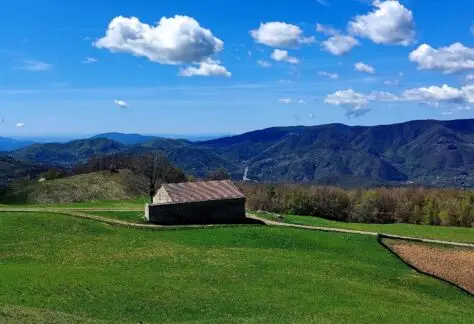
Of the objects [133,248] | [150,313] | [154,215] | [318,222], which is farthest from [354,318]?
[318,222]

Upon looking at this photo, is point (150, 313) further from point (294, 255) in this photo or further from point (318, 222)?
point (318, 222)

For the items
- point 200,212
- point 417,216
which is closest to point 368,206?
point 417,216

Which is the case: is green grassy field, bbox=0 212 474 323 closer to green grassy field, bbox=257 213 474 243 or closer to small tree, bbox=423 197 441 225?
green grassy field, bbox=257 213 474 243

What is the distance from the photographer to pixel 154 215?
60250mm

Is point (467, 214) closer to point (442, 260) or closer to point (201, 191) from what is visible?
point (442, 260)

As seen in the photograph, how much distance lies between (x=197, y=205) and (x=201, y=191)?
3006 millimetres

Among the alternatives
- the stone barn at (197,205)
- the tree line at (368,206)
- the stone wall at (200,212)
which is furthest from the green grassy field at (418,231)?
the tree line at (368,206)

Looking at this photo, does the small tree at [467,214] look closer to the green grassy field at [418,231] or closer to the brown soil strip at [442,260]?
the green grassy field at [418,231]

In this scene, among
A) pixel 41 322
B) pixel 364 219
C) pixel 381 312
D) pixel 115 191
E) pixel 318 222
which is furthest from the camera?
pixel 364 219

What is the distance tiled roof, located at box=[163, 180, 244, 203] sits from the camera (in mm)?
64250

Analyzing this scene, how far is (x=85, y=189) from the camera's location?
364ft

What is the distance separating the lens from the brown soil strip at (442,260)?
48.5 m

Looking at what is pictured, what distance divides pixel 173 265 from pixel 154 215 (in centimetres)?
2069

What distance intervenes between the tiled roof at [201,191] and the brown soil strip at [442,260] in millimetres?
21913
